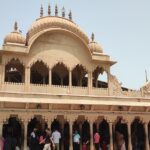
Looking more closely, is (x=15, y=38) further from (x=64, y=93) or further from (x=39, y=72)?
(x=64, y=93)

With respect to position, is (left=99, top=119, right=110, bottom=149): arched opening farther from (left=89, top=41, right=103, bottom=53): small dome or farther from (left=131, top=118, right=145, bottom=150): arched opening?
(left=89, top=41, right=103, bottom=53): small dome

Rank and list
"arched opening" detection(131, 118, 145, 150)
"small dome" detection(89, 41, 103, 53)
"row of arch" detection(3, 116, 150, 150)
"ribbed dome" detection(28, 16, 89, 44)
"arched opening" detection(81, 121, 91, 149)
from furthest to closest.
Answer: "arched opening" detection(131, 118, 145, 150) → "small dome" detection(89, 41, 103, 53) → "arched opening" detection(81, 121, 91, 149) → "ribbed dome" detection(28, 16, 89, 44) → "row of arch" detection(3, 116, 150, 150)

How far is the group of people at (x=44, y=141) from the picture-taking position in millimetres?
14195

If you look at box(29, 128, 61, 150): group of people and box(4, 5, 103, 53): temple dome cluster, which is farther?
box(4, 5, 103, 53): temple dome cluster

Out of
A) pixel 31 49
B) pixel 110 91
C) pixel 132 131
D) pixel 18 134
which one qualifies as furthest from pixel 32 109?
pixel 132 131

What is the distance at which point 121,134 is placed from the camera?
1780 cm

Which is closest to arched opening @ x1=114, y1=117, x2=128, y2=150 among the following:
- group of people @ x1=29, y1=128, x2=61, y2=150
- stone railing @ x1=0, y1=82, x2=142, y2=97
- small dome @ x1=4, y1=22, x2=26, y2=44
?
stone railing @ x1=0, y1=82, x2=142, y2=97

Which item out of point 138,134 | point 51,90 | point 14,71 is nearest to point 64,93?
point 51,90

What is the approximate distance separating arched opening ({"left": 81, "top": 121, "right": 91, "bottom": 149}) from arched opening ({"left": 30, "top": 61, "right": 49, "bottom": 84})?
3394mm

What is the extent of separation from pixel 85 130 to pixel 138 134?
11.0 ft

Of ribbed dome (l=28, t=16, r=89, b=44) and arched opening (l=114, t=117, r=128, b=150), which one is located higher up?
ribbed dome (l=28, t=16, r=89, b=44)

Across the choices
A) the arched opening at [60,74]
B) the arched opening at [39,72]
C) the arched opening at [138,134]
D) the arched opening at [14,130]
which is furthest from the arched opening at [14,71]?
the arched opening at [138,134]

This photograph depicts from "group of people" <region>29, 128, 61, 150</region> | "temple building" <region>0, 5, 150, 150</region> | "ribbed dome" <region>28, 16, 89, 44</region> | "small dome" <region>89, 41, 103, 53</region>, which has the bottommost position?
"group of people" <region>29, 128, 61, 150</region>

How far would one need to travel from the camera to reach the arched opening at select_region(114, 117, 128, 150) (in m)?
17.5
